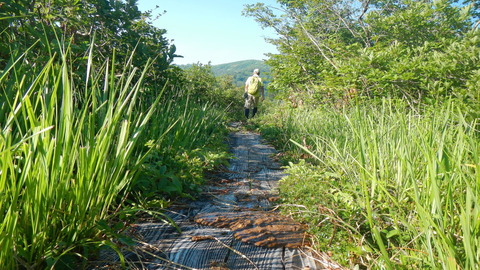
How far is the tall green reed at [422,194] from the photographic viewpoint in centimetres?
101

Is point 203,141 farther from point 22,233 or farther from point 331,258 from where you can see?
point 22,233

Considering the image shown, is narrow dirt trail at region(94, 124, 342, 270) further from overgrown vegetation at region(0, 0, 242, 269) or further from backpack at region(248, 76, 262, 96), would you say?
backpack at region(248, 76, 262, 96)

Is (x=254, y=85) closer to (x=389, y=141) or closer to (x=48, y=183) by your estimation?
(x=389, y=141)

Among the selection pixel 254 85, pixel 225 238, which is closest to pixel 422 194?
pixel 225 238

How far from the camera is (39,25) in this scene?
7.58 ft

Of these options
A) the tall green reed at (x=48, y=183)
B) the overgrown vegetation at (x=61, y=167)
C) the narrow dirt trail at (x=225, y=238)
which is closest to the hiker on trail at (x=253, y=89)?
the narrow dirt trail at (x=225, y=238)

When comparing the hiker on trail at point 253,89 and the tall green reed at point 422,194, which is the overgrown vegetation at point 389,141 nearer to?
the tall green reed at point 422,194

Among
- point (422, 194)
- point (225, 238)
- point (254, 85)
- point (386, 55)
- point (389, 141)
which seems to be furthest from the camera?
point (254, 85)

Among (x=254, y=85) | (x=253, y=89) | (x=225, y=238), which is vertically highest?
(x=254, y=85)

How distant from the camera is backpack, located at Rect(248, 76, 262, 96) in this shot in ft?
32.5

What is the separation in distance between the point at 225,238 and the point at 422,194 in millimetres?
1125

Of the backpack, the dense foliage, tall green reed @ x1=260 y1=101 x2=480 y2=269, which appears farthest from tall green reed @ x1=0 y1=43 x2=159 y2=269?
the backpack

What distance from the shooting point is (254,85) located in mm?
9914

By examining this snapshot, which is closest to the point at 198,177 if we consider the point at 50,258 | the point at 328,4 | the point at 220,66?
the point at 50,258
